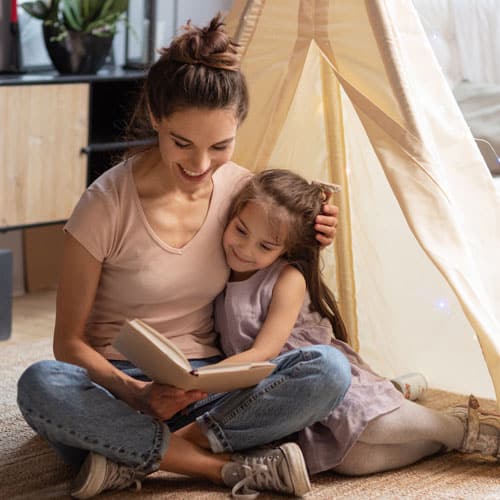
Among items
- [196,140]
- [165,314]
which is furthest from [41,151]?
[196,140]

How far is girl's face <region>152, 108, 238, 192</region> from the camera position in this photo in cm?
162

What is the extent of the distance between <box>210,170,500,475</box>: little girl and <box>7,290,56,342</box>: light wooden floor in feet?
3.60

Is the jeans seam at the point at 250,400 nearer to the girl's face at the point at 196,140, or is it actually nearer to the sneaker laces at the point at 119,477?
the sneaker laces at the point at 119,477

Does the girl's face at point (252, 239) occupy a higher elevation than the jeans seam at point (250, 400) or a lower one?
higher

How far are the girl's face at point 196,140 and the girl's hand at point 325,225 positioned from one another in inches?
9.4

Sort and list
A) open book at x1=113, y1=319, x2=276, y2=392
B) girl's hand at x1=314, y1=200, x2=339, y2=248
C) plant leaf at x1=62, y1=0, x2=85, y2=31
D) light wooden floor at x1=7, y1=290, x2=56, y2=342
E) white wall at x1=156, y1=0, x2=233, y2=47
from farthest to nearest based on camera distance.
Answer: white wall at x1=156, y1=0, x2=233, y2=47, plant leaf at x1=62, y1=0, x2=85, y2=31, light wooden floor at x1=7, y1=290, x2=56, y2=342, girl's hand at x1=314, y1=200, x2=339, y2=248, open book at x1=113, y1=319, x2=276, y2=392

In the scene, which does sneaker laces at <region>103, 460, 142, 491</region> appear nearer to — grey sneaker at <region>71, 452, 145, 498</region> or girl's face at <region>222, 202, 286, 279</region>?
grey sneaker at <region>71, 452, 145, 498</region>

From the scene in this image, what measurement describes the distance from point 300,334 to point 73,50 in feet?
5.06

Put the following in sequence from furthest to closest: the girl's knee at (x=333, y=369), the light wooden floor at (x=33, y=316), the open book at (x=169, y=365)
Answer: the light wooden floor at (x=33, y=316)
the girl's knee at (x=333, y=369)
the open book at (x=169, y=365)

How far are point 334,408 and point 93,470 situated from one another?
42cm

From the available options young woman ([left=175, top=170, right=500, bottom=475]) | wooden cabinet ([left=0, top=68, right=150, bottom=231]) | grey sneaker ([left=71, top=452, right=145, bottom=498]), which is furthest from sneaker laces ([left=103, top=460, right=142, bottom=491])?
wooden cabinet ([left=0, top=68, right=150, bottom=231])

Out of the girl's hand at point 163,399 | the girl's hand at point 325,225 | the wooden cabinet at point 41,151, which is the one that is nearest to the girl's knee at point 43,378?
the girl's hand at point 163,399

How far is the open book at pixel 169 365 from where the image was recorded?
1468 millimetres

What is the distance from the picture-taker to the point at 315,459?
5.74 feet
